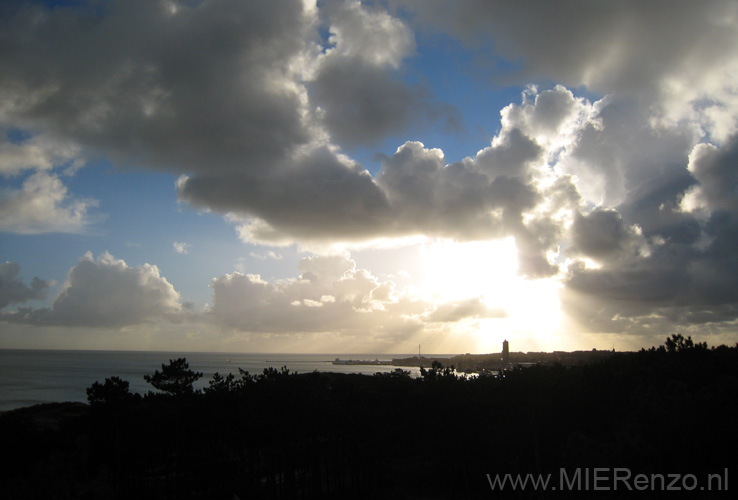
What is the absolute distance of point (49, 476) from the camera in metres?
17.0

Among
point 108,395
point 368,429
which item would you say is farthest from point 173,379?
point 368,429

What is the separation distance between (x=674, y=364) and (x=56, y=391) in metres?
→ 130

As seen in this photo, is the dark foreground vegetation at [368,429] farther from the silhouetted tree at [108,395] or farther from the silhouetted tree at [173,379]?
the silhouetted tree at [173,379]

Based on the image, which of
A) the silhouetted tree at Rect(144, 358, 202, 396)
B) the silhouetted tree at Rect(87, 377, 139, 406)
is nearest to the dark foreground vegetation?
the silhouetted tree at Rect(87, 377, 139, 406)

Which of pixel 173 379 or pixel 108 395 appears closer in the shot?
pixel 108 395

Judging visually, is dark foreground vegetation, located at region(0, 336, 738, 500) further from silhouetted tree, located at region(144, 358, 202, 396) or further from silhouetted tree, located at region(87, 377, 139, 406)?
silhouetted tree, located at region(144, 358, 202, 396)

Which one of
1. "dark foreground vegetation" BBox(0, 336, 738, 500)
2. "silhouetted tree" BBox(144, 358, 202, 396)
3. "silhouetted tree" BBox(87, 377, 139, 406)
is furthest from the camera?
"silhouetted tree" BBox(144, 358, 202, 396)

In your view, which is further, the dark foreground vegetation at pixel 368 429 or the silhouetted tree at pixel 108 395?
the silhouetted tree at pixel 108 395

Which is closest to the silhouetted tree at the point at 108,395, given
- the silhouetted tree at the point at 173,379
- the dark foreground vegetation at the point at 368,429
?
the dark foreground vegetation at the point at 368,429

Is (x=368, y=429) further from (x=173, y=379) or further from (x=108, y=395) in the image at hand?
(x=173, y=379)

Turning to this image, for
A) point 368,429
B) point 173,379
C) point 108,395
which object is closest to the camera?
point 108,395

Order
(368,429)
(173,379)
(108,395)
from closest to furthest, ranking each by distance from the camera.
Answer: (108,395) → (368,429) → (173,379)

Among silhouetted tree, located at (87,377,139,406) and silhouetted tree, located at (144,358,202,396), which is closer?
silhouetted tree, located at (87,377,139,406)

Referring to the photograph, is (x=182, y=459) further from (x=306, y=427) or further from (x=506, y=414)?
(x=506, y=414)
